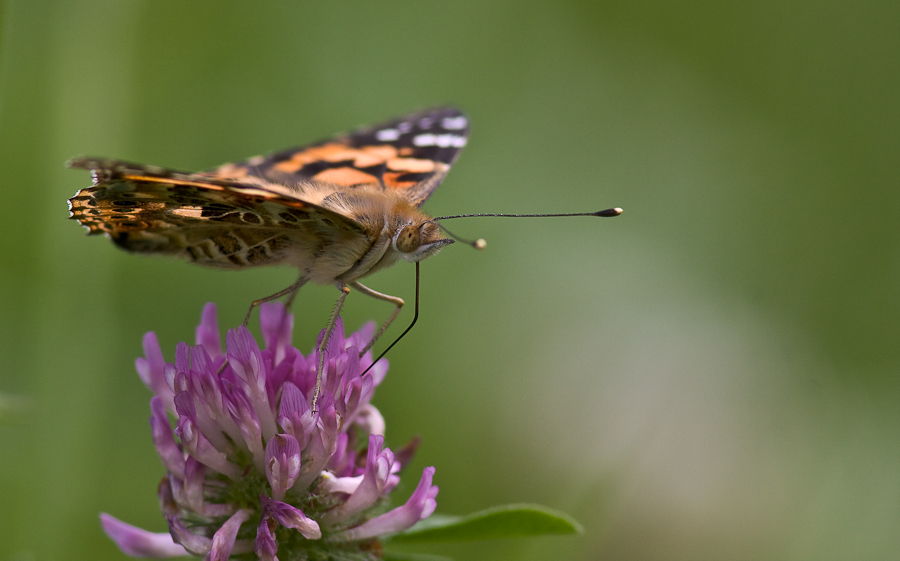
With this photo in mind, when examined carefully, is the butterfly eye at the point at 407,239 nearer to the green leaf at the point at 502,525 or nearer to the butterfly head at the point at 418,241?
the butterfly head at the point at 418,241

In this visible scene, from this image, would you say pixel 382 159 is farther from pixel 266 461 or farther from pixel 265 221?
pixel 266 461

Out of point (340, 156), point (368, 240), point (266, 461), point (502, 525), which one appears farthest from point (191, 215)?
point (502, 525)

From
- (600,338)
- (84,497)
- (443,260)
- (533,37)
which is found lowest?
(84,497)

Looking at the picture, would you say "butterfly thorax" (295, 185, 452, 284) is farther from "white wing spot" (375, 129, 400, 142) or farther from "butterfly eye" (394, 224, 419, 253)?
"white wing spot" (375, 129, 400, 142)

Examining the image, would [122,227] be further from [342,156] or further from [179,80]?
[179,80]

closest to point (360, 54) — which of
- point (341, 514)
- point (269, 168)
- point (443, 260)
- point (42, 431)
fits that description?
Answer: point (443, 260)

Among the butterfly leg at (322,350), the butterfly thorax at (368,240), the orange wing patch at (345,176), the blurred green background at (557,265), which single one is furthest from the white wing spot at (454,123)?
the blurred green background at (557,265)

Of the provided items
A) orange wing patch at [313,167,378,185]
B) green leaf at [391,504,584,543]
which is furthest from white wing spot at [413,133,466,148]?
green leaf at [391,504,584,543]
